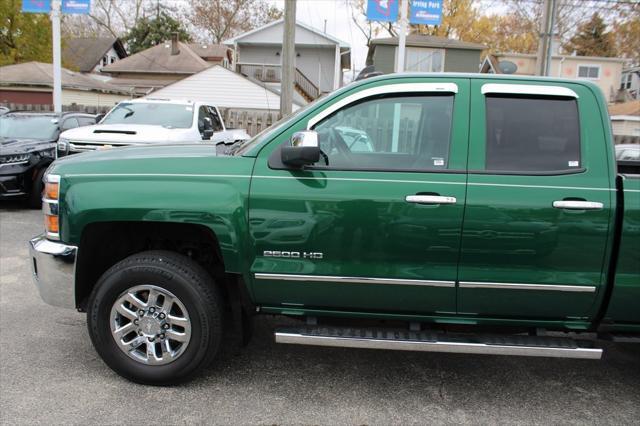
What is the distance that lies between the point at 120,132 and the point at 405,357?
652 centimetres

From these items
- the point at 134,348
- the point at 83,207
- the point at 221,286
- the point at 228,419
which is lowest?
the point at 228,419

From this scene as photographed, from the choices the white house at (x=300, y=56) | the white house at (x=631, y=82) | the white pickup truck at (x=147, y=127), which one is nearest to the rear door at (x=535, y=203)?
the white pickup truck at (x=147, y=127)

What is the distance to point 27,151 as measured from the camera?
28.6ft

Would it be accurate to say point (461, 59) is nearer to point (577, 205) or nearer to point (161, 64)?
point (161, 64)

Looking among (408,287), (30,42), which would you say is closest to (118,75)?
(30,42)

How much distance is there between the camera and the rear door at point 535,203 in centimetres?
308

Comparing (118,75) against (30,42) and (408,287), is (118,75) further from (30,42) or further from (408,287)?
(408,287)

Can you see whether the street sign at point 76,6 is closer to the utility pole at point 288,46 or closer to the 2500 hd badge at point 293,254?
the utility pole at point 288,46

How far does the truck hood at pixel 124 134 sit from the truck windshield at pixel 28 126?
1532 mm

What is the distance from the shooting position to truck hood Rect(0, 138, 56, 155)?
856 centimetres

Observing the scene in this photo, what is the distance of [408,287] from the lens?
3.20 meters

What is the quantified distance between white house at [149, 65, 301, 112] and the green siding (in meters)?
9.39

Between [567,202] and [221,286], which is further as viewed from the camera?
[221,286]

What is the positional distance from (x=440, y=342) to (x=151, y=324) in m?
1.87
